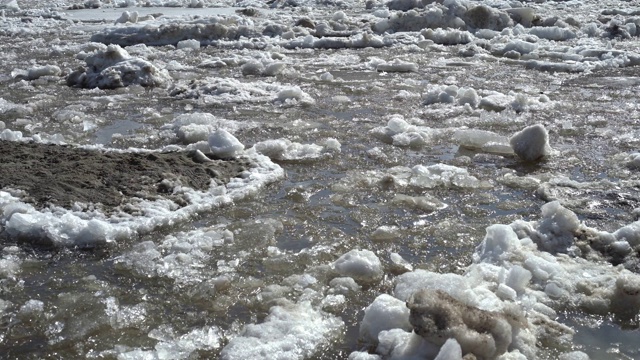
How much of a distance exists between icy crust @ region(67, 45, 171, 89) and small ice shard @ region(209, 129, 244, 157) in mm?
3443

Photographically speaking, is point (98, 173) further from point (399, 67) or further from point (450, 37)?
point (450, 37)

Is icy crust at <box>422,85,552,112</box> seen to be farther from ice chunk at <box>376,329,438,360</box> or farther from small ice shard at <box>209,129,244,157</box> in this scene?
ice chunk at <box>376,329,438,360</box>

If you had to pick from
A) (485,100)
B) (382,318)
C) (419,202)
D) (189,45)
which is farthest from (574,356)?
(189,45)

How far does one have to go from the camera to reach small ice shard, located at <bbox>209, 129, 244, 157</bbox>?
5191 mm

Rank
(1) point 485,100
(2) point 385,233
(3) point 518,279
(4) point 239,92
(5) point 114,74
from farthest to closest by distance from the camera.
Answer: (5) point 114,74 → (4) point 239,92 → (1) point 485,100 → (2) point 385,233 → (3) point 518,279

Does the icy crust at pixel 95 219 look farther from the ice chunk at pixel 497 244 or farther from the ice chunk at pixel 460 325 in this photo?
the ice chunk at pixel 460 325

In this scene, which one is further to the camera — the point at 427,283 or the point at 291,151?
the point at 291,151

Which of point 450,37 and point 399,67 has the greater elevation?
point 399,67

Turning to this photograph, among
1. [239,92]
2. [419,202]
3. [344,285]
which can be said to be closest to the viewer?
[344,285]

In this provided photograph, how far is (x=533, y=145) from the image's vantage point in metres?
5.26

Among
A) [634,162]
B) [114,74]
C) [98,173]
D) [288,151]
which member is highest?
[634,162]

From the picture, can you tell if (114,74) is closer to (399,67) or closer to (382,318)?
(399,67)

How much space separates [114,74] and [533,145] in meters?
5.49

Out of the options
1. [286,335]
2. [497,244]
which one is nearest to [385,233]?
[497,244]
